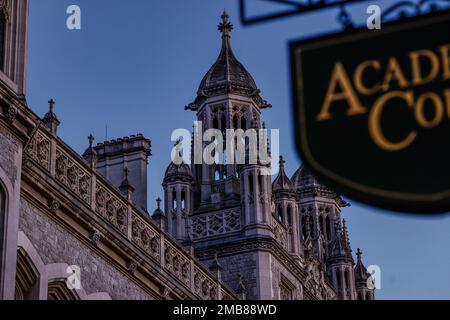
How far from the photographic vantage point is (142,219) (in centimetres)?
2988

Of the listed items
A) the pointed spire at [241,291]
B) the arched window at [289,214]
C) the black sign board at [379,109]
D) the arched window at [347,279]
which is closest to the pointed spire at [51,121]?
the pointed spire at [241,291]

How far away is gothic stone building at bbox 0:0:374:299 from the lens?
23688mm

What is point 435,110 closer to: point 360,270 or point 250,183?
point 250,183

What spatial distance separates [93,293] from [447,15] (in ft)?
56.9

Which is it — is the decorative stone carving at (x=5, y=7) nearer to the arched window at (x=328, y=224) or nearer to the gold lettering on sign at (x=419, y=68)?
the gold lettering on sign at (x=419, y=68)

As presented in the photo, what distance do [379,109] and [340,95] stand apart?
392 millimetres

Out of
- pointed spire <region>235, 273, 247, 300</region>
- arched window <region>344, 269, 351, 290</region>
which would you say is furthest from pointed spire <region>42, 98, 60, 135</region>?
arched window <region>344, 269, 351, 290</region>

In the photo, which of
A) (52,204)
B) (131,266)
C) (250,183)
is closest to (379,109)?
(52,204)

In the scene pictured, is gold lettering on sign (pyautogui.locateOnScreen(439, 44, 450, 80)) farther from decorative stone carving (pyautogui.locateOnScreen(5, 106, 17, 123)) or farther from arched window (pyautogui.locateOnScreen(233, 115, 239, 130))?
arched window (pyautogui.locateOnScreen(233, 115, 239, 130))

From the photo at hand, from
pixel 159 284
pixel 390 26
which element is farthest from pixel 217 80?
pixel 390 26

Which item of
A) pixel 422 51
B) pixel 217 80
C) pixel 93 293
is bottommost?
pixel 422 51

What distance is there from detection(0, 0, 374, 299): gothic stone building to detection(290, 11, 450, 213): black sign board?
12221mm

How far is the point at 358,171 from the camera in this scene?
33.8 feet
